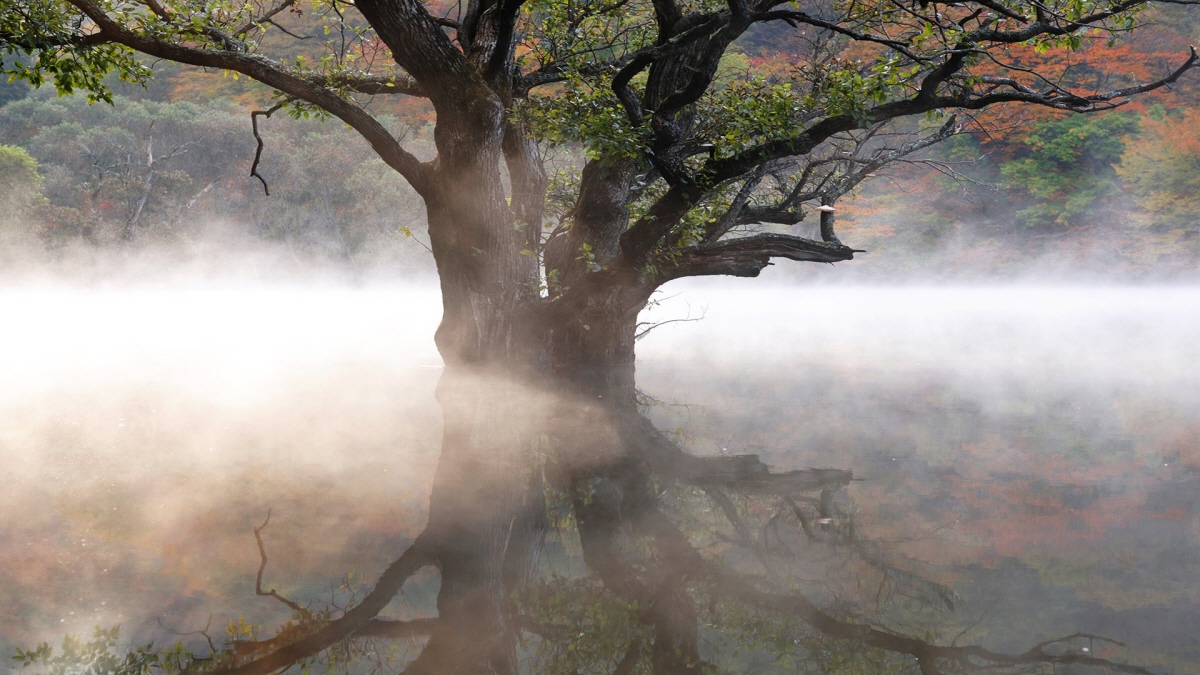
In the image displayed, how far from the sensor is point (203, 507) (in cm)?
517

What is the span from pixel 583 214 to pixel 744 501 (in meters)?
4.56

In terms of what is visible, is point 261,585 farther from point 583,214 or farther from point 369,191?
point 369,191

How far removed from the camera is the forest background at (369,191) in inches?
1000

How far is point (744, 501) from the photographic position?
5.49 metres

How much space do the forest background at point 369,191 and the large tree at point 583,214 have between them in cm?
1541

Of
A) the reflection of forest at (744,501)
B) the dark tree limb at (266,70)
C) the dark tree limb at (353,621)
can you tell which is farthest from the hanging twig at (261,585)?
the dark tree limb at (266,70)

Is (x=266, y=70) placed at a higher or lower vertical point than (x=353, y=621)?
higher

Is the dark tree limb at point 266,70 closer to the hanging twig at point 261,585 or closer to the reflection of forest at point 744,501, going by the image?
the reflection of forest at point 744,501

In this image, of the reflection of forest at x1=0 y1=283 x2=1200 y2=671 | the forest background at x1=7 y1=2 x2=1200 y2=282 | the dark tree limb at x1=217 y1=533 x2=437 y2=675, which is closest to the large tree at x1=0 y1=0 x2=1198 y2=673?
the dark tree limb at x1=217 y1=533 x2=437 y2=675

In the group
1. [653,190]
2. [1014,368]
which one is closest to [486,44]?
[653,190]

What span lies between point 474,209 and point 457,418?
6.19 ft

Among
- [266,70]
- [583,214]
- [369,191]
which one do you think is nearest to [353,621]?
[266,70]

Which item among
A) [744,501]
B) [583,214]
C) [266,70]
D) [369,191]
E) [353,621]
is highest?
[369,191]

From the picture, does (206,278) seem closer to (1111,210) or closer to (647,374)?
(647,374)
